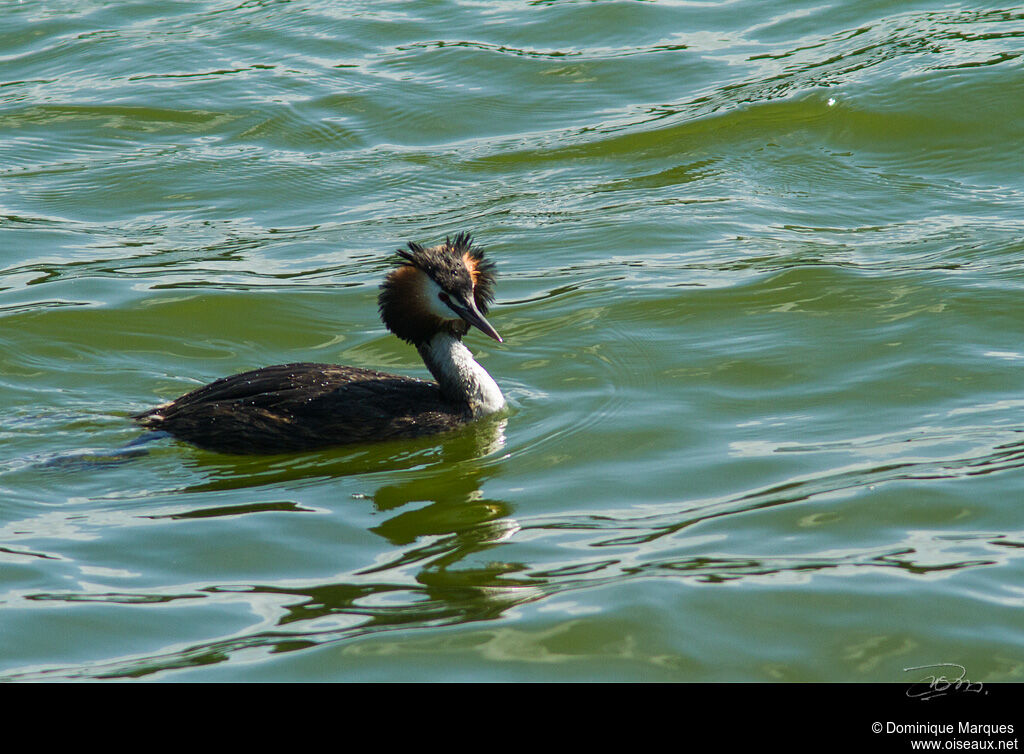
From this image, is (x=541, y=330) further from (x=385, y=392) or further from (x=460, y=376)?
(x=385, y=392)

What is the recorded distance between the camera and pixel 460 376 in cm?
852

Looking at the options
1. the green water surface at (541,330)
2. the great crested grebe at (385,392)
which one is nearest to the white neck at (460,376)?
the great crested grebe at (385,392)

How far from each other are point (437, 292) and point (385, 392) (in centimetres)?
68

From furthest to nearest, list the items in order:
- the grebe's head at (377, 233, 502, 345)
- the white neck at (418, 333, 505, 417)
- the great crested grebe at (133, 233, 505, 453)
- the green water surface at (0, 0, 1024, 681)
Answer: the white neck at (418, 333, 505, 417)
the grebe's head at (377, 233, 502, 345)
the great crested grebe at (133, 233, 505, 453)
the green water surface at (0, 0, 1024, 681)

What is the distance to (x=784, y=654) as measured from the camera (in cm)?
561

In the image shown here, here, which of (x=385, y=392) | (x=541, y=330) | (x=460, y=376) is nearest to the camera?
(x=385, y=392)

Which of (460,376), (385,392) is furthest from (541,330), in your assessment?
(385,392)

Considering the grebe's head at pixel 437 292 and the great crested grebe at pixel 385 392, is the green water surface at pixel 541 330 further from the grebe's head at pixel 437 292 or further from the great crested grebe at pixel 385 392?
the grebe's head at pixel 437 292

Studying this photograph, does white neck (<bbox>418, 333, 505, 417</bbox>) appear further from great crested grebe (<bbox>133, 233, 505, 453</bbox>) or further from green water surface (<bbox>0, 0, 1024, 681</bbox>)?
green water surface (<bbox>0, 0, 1024, 681</bbox>)

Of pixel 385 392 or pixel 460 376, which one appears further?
pixel 460 376

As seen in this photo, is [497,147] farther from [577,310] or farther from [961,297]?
[961,297]

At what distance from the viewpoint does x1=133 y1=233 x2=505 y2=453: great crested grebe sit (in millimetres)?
8117

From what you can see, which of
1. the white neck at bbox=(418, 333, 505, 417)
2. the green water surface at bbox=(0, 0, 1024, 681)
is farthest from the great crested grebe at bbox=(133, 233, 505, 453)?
the green water surface at bbox=(0, 0, 1024, 681)

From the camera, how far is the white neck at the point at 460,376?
8469 mm
